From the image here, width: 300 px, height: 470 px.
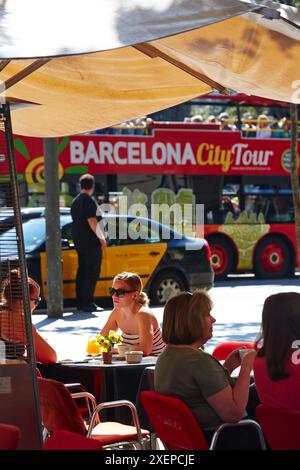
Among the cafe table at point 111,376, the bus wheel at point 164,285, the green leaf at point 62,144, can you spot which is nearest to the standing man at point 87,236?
the bus wheel at point 164,285

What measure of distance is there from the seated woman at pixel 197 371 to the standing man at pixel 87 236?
10.6 metres

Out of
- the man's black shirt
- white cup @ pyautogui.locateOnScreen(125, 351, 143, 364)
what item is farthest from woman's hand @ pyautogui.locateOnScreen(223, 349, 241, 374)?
the man's black shirt

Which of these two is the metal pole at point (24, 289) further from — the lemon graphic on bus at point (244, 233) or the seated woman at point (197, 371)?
the lemon graphic on bus at point (244, 233)

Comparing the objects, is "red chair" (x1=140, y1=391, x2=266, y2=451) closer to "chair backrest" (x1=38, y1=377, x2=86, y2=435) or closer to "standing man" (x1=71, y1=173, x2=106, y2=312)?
"chair backrest" (x1=38, y1=377, x2=86, y2=435)

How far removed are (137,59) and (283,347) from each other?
2610 mm

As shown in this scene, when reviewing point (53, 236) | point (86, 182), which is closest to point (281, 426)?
point (53, 236)

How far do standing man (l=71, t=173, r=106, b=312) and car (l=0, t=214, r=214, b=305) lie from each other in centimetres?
55

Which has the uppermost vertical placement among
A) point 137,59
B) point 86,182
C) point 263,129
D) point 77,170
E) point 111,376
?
point 263,129

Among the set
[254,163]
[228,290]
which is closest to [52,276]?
[228,290]

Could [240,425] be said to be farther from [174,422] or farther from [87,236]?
[87,236]

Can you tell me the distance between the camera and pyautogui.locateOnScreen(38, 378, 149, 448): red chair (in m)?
5.88

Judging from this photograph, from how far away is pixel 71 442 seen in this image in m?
3.82

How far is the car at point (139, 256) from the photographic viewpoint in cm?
1689
